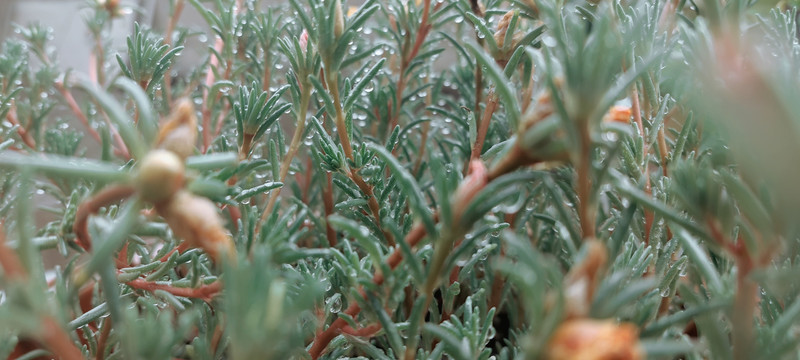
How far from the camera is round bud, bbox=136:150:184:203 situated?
21cm

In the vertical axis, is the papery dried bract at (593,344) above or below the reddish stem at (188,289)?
above

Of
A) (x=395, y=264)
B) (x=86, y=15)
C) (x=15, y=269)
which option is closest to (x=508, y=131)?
(x=395, y=264)

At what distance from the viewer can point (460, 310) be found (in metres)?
0.43

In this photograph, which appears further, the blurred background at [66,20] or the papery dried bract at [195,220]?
the blurred background at [66,20]

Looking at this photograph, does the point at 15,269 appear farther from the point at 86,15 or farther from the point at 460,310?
the point at 86,15

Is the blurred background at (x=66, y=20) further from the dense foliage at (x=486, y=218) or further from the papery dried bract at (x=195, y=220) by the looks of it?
the papery dried bract at (x=195, y=220)

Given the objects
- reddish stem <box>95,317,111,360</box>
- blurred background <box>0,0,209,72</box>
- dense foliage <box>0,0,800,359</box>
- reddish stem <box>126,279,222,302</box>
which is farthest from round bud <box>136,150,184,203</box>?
blurred background <box>0,0,209,72</box>

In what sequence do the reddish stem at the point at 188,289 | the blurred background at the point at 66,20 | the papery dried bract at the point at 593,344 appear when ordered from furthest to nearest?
the blurred background at the point at 66,20
the reddish stem at the point at 188,289
the papery dried bract at the point at 593,344

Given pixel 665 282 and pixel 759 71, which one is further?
pixel 665 282

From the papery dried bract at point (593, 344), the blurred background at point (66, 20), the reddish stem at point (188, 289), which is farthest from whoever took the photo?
the blurred background at point (66, 20)

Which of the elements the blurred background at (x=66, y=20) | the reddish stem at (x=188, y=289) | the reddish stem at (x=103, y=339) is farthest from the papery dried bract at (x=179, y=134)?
the blurred background at (x=66, y=20)

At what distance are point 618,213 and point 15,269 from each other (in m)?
0.36

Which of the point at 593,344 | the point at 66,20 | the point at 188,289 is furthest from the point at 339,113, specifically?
the point at 66,20

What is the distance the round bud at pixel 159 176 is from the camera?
0.68 feet
